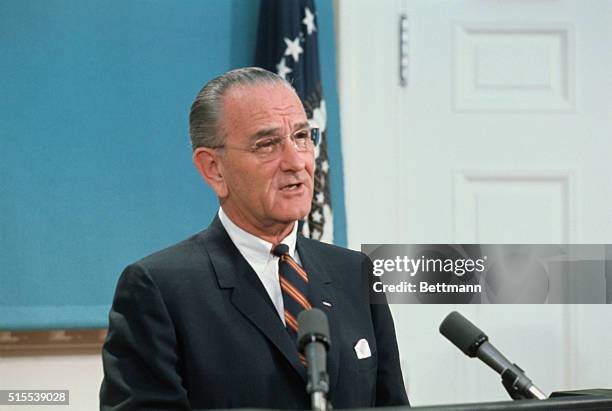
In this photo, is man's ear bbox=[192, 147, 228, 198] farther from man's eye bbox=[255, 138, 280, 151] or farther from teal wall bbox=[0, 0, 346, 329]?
teal wall bbox=[0, 0, 346, 329]

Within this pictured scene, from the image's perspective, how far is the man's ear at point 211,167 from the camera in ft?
7.22

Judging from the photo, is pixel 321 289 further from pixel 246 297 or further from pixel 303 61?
pixel 303 61

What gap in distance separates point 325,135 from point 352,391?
5.53 feet

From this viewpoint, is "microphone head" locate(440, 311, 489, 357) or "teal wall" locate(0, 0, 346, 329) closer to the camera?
"microphone head" locate(440, 311, 489, 357)

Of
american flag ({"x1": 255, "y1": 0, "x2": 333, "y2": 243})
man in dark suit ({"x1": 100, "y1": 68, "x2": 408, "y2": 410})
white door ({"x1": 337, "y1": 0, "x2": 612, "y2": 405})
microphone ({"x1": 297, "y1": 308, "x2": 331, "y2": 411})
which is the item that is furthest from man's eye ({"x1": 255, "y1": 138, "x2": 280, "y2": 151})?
white door ({"x1": 337, "y1": 0, "x2": 612, "y2": 405})

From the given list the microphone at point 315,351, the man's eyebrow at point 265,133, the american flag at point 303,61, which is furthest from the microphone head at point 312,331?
the american flag at point 303,61

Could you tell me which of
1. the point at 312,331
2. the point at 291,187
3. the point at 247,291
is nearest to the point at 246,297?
the point at 247,291

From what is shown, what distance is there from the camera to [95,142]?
3547 mm

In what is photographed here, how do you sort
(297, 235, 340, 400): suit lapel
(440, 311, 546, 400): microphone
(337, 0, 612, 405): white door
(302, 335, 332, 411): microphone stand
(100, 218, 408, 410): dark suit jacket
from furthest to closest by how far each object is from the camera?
(337, 0, 612, 405): white door → (297, 235, 340, 400): suit lapel → (100, 218, 408, 410): dark suit jacket → (440, 311, 546, 400): microphone → (302, 335, 332, 411): microphone stand

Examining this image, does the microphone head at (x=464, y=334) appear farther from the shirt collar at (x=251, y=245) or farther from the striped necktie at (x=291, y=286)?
the shirt collar at (x=251, y=245)

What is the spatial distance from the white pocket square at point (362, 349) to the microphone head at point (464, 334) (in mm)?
294

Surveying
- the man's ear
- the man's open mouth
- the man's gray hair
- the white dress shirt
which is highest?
the man's gray hair

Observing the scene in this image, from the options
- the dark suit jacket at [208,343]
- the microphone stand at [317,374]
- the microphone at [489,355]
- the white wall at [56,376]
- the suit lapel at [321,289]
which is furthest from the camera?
the white wall at [56,376]

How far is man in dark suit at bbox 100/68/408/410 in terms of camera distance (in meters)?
1.95
